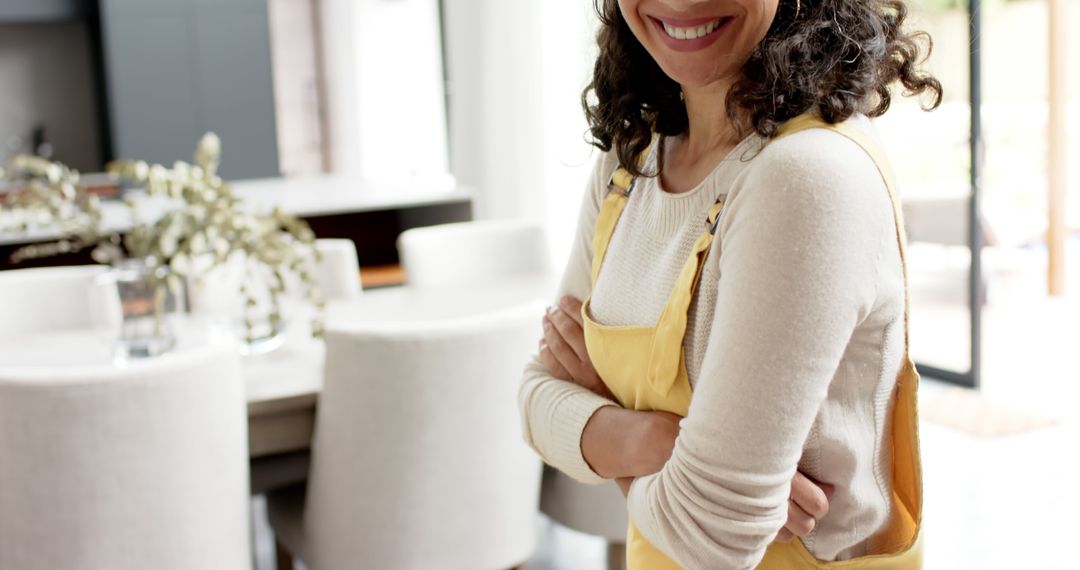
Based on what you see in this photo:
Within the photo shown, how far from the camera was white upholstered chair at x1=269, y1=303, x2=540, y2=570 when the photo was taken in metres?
2.02

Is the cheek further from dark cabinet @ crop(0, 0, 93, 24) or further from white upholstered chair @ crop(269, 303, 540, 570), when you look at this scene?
dark cabinet @ crop(0, 0, 93, 24)

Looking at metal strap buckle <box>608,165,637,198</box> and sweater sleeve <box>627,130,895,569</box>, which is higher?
metal strap buckle <box>608,165,637,198</box>

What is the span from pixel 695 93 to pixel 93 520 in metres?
1.29

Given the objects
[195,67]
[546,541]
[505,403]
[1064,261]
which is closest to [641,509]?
[505,403]

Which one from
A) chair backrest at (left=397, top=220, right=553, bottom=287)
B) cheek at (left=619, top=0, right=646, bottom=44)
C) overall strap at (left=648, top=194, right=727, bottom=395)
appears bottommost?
chair backrest at (left=397, top=220, right=553, bottom=287)

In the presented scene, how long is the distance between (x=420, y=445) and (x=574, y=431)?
97cm

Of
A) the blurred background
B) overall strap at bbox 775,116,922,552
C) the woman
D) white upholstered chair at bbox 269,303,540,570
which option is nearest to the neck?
the woman

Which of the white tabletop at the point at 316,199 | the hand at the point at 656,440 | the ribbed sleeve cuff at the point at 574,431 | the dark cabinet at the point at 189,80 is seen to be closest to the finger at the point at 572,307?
the ribbed sleeve cuff at the point at 574,431

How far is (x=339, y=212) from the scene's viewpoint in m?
4.51

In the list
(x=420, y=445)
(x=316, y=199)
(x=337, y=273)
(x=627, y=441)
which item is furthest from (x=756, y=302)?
(x=316, y=199)

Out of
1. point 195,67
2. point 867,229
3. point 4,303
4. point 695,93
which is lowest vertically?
point 4,303

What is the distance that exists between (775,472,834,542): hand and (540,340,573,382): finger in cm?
35

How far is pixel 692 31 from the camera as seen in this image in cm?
99

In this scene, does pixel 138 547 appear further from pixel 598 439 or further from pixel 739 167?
pixel 739 167
